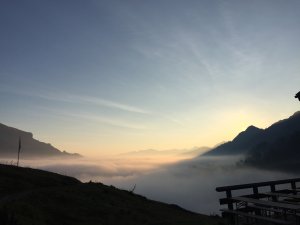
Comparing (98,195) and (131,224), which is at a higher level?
(98,195)

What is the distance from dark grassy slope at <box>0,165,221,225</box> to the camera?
22641 millimetres

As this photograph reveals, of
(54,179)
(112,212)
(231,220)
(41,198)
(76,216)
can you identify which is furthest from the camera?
(54,179)

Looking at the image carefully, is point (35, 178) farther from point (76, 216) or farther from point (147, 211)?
point (76, 216)

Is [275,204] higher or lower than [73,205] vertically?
higher

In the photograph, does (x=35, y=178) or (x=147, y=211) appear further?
(x=35, y=178)

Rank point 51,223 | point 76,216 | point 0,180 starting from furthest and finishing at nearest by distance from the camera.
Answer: point 0,180 < point 76,216 < point 51,223

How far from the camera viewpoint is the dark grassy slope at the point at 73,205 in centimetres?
2264

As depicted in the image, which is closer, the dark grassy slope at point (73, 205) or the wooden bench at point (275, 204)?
the wooden bench at point (275, 204)

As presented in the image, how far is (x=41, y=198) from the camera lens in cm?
2781

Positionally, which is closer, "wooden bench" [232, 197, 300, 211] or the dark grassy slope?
"wooden bench" [232, 197, 300, 211]

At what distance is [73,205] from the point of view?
28.7m

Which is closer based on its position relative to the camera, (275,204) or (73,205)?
(275,204)

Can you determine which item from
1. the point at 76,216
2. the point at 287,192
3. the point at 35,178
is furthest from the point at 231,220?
the point at 35,178

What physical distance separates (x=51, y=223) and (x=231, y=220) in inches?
457
